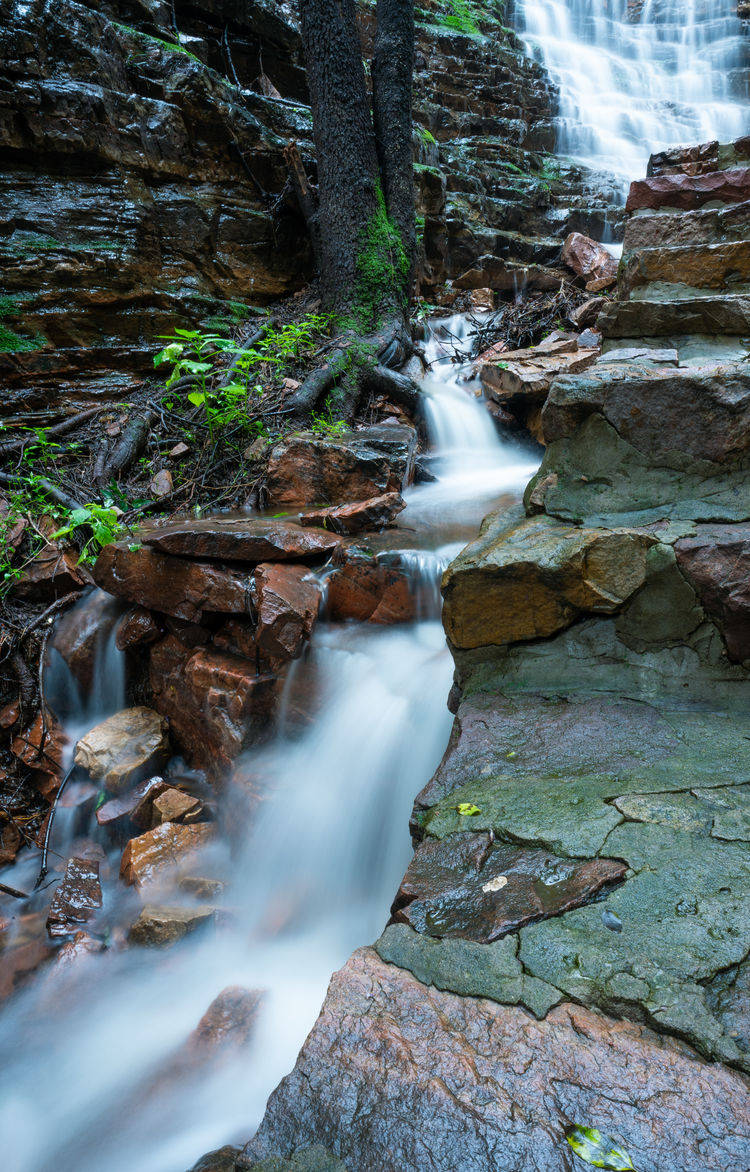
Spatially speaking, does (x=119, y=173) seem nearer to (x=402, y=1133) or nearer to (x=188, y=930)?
(x=188, y=930)

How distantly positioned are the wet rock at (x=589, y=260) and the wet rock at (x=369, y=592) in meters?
6.59

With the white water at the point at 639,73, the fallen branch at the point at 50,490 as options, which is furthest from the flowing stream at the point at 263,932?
the white water at the point at 639,73

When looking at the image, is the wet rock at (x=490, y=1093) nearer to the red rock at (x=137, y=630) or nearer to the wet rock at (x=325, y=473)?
the red rock at (x=137, y=630)

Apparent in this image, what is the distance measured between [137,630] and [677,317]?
155 inches

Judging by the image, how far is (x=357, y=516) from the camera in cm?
439

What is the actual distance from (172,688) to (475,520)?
264cm

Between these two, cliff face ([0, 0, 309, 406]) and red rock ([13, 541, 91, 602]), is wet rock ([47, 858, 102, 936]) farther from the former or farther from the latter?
cliff face ([0, 0, 309, 406])

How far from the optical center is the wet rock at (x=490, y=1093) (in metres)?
0.98

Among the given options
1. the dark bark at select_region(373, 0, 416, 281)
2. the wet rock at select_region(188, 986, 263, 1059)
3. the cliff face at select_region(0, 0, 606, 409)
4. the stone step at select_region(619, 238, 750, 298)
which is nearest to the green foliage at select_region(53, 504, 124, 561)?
the cliff face at select_region(0, 0, 606, 409)

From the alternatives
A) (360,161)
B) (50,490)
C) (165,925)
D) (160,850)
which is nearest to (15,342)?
(50,490)

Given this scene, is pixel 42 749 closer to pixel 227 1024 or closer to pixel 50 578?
pixel 50 578

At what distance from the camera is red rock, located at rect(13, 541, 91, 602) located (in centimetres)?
430

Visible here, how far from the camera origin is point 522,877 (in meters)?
1.55

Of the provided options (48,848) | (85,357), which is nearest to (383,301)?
(85,357)
